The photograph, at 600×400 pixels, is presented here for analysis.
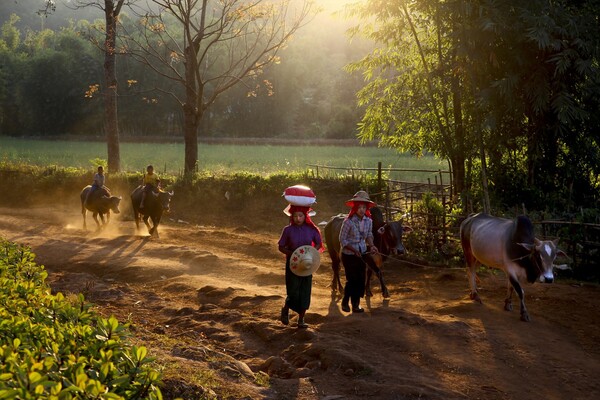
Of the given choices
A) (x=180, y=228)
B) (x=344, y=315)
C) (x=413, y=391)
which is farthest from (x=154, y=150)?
(x=413, y=391)

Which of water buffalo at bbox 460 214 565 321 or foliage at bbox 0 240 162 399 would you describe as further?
water buffalo at bbox 460 214 565 321

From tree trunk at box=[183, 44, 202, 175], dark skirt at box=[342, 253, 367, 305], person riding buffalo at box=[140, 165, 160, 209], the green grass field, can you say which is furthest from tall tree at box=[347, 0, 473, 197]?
the green grass field

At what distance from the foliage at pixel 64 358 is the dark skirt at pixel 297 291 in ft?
14.5

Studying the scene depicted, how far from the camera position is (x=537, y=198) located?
16.8m

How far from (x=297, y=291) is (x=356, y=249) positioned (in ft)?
4.29

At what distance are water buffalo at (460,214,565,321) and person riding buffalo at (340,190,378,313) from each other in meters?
1.97

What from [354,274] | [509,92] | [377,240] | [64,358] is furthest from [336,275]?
[64,358]

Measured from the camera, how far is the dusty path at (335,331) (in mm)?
7020

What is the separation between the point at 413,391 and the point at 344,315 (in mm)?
3352

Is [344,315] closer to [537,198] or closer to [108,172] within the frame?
[537,198]

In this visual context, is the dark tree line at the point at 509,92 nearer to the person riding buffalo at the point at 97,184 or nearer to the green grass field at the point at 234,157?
the person riding buffalo at the point at 97,184

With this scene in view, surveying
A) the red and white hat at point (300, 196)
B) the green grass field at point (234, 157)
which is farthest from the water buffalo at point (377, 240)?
the green grass field at point (234, 157)

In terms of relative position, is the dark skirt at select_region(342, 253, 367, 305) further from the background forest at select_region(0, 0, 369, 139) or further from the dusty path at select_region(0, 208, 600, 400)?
the background forest at select_region(0, 0, 369, 139)

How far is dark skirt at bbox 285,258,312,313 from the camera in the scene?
9148 millimetres
